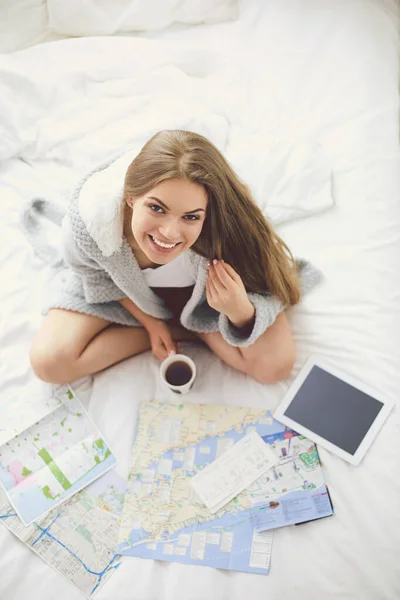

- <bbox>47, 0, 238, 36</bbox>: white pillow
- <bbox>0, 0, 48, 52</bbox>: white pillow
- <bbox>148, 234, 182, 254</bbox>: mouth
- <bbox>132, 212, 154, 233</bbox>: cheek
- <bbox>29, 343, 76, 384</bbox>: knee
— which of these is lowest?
<bbox>29, 343, 76, 384</bbox>: knee

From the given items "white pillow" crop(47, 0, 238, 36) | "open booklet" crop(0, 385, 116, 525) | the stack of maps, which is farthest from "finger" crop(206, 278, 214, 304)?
"white pillow" crop(47, 0, 238, 36)

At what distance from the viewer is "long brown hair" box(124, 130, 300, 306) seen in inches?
33.2

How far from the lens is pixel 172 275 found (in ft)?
3.83

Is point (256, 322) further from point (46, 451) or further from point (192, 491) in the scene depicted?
point (46, 451)

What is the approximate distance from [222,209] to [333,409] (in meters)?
0.56

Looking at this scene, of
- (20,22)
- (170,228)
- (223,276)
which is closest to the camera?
(170,228)

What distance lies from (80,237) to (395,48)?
116 cm

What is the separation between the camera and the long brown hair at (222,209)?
0.84m

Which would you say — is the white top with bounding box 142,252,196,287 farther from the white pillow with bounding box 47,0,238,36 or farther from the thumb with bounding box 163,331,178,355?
the white pillow with bounding box 47,0,238,36

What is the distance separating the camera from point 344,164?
55.2 inches

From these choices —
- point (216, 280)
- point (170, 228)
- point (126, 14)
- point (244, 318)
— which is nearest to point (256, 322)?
point (244, 318)

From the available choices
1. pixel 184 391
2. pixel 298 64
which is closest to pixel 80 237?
pixel 184 391

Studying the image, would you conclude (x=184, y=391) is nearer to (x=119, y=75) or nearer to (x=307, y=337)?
(x=307, y=337)

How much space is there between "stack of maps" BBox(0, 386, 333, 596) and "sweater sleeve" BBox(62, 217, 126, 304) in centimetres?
24
